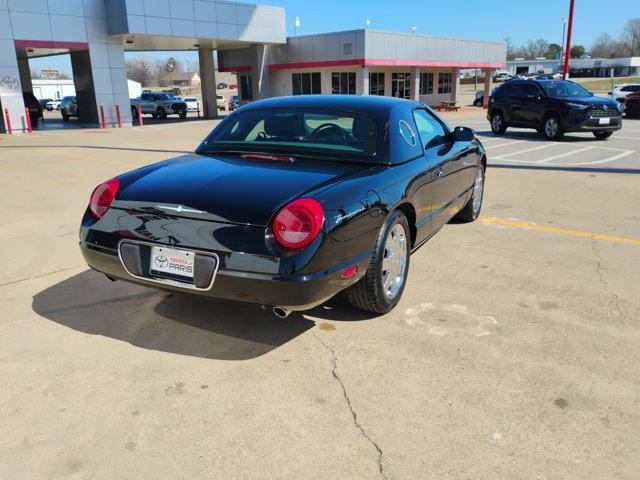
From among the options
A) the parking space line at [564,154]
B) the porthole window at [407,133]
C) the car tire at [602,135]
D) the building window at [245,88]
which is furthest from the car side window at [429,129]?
the building window at [245,88]

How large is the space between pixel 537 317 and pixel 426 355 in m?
1.07

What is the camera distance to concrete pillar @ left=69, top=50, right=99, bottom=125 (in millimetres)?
26609

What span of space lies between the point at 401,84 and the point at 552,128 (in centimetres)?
2613

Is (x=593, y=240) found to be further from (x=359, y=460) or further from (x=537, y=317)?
(x=359, y=460)

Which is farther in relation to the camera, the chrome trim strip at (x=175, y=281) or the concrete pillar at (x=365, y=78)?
the concrete pillar at (x=365, y=78)

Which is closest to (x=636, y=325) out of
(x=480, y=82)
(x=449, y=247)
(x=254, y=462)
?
(x=449, y=247)

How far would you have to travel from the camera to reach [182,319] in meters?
3.90

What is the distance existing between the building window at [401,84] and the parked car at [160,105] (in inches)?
590

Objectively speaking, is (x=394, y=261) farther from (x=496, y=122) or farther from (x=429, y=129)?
(x=496, y=122)

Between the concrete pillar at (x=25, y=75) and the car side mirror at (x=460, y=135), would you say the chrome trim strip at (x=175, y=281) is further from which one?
the concrete pillar at (x=25, y=75)

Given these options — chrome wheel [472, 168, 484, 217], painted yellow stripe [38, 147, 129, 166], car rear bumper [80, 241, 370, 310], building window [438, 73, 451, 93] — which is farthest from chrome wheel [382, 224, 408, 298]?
building window [438, 73, 451, 93]

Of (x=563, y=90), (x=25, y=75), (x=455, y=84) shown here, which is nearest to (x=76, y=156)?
(x=563, y=90)

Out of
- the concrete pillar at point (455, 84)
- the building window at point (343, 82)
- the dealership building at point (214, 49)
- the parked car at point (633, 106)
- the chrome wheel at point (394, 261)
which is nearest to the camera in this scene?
the chrome wheel at point (394, 261)

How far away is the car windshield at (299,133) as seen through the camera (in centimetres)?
402
